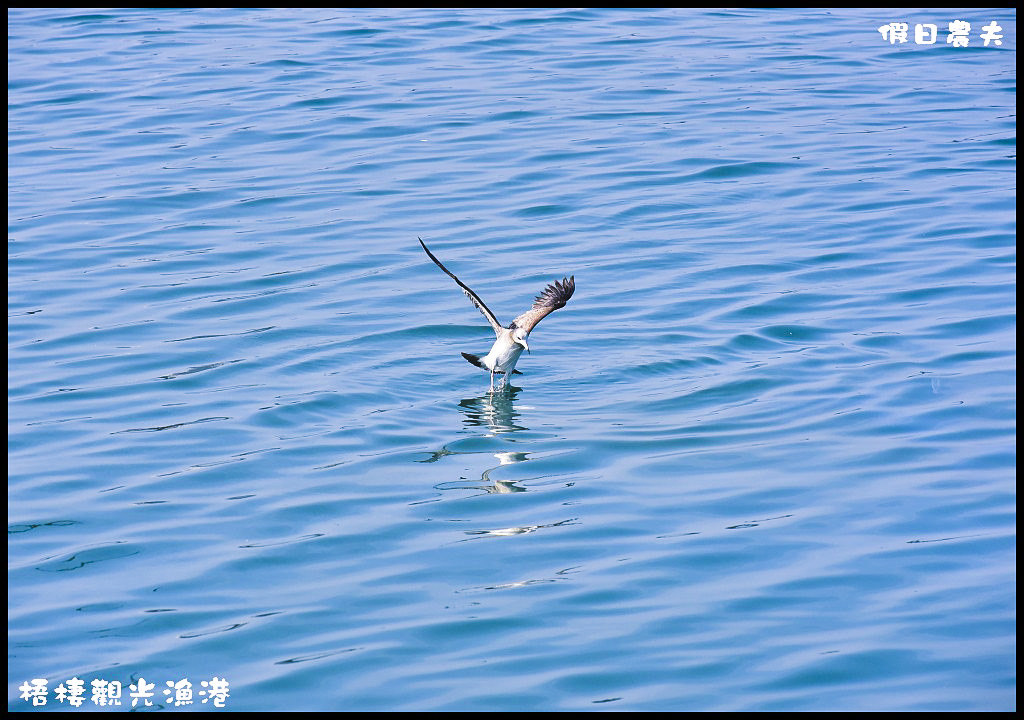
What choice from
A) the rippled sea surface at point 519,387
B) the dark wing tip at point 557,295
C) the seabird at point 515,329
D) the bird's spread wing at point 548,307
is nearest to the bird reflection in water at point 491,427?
the rippled sea surface at point 519,387

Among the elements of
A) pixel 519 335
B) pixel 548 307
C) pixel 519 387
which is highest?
pixel 548 307

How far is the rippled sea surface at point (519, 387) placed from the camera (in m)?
7.35

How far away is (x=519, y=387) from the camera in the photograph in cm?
1168

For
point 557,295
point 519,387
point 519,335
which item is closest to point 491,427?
point 519,335

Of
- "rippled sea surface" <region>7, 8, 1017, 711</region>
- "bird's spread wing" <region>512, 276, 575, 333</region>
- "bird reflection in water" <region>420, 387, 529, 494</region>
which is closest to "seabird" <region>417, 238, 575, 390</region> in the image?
"bird's spread wing" <region>512, 276, 575, 333</region>

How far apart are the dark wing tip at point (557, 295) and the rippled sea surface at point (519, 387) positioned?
0.84 m

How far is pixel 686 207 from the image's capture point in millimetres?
16125

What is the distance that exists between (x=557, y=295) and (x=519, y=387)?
1057 millimetres

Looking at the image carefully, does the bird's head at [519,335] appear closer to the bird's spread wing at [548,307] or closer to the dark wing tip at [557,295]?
the bird's spread wing at [548,307]

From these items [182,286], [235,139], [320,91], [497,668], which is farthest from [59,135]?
[497,668]

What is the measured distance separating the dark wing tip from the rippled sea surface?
33.1 inches

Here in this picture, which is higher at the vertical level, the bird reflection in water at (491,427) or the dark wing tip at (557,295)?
the dark wing tip at (557,295)

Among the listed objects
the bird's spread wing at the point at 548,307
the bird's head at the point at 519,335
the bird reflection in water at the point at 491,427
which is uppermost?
the bird's spread wing at the point at 548,307

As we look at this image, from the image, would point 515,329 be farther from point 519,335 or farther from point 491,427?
point 491,427
